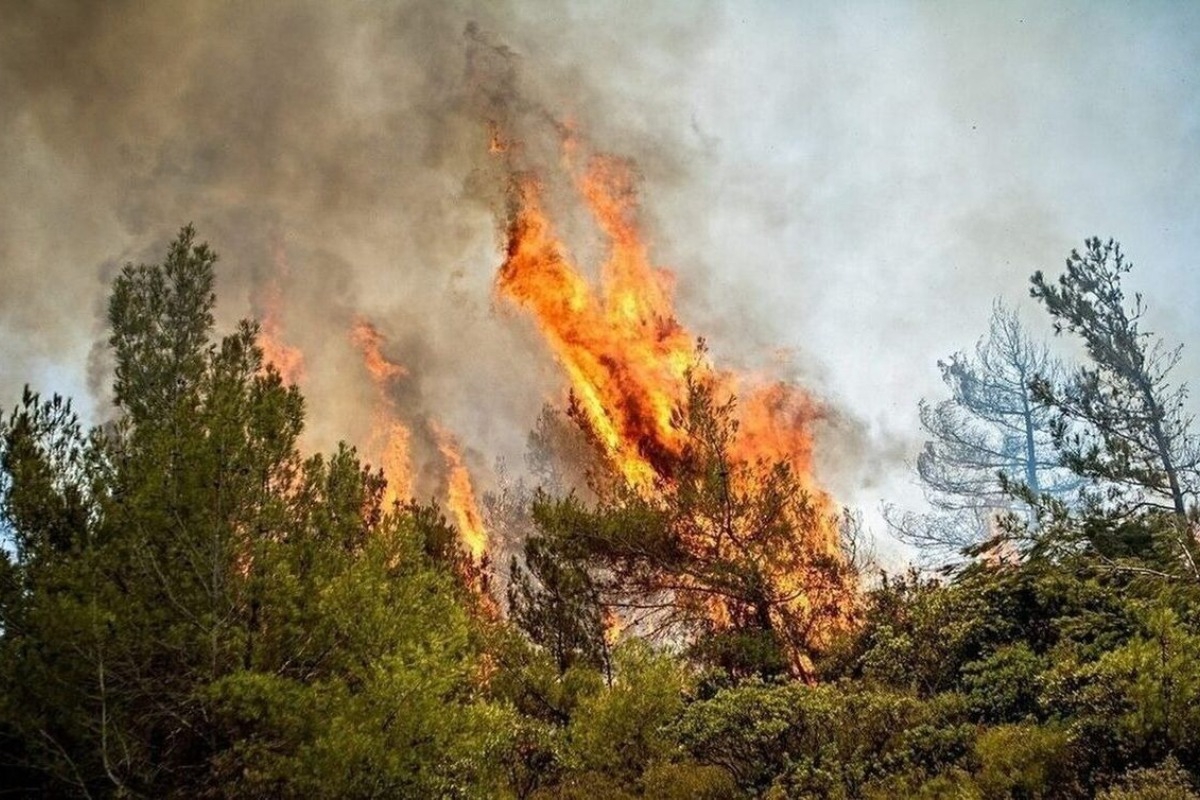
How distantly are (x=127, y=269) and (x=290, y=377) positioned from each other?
29.9 m

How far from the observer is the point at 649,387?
20.1 metres

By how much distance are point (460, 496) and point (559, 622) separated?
2479 centimetres

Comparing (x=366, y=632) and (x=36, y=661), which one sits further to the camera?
(x=366, y=632)

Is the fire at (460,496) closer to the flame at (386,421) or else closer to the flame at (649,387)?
the flame at (386,421)

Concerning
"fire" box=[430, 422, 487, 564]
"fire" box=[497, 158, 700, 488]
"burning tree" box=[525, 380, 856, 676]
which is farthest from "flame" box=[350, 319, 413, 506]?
"burning tree" box=[525, 380, 856, 676]

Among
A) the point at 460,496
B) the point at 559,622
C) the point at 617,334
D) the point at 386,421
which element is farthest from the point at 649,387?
the point at 386,421

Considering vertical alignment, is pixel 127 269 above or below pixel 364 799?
above

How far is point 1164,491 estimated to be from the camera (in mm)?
11188

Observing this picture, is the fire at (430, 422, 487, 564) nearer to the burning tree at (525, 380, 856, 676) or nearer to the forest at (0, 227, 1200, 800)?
the burning tree at (525, 380, 856, 676)

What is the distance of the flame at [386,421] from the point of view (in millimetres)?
Result: 44219

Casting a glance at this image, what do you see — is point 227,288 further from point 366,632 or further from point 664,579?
point 366,632

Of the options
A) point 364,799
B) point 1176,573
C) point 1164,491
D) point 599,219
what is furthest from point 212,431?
point 599,219

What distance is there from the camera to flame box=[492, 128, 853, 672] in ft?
55.2

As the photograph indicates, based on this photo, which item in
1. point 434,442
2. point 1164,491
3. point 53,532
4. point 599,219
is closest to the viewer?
point 53,532
